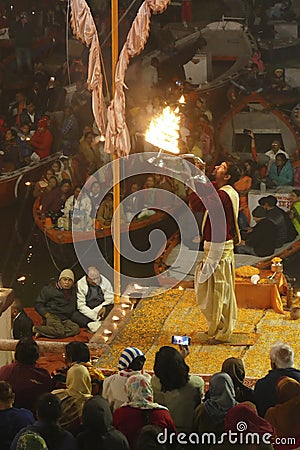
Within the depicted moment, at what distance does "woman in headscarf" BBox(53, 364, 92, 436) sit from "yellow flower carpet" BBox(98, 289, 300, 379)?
2736 mm

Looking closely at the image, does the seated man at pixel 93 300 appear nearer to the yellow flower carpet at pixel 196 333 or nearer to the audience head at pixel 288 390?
the yellow flower carpet at pixel 196 333

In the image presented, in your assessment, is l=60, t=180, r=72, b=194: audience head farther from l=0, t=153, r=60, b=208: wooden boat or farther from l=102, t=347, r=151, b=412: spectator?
l=102, t=347, r=151, b=412: spectator

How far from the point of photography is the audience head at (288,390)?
9.34 metres

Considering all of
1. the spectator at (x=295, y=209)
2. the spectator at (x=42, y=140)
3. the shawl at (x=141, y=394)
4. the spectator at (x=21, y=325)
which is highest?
the spectator at (x=42, y=140)

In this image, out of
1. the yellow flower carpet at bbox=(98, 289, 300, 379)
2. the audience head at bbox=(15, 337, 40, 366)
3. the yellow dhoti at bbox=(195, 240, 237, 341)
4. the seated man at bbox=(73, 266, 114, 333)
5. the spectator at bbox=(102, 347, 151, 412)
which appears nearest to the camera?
the spectator at bbox=(102, 347, 151, 412)

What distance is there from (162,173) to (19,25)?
97.7 inches

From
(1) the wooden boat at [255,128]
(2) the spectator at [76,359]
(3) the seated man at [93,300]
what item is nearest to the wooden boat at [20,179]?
(3) the seated man at [93,300]

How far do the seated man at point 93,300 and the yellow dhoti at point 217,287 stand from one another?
1446mm

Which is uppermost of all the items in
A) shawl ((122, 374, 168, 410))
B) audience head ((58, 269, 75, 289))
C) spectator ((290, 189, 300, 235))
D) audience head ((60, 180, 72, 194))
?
shawl ((122, 374, 168, 410))

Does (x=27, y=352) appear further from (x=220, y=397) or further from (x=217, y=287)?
(x=217, y=287)

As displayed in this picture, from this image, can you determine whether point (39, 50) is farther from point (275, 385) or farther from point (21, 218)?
point (275, 385)

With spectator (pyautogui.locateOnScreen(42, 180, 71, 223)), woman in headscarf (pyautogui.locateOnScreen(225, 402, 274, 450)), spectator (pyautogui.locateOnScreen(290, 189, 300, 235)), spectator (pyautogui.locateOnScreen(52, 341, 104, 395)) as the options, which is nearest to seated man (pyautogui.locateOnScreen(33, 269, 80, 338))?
spectator (pyautogui.locateOnScreen(42, 180, 71, 223))

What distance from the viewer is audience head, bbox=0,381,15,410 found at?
926 cm

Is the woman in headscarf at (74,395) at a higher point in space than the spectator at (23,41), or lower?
lower
